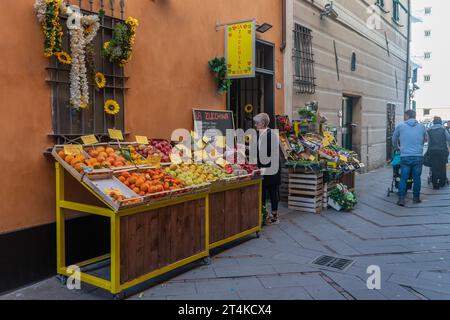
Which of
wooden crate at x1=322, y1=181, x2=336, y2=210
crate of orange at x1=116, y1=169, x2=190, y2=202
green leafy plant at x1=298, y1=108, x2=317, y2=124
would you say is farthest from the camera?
green leafy plant at x1=298, y1=108, x2=317, y2=124

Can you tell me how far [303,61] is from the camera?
954 centimetres

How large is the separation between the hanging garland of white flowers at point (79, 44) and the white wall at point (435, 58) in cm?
5352

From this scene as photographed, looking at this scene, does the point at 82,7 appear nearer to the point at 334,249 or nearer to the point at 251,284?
the point at 251,284

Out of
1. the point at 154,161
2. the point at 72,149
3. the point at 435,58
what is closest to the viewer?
the point at 72,149

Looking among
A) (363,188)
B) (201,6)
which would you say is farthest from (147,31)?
(363,188)

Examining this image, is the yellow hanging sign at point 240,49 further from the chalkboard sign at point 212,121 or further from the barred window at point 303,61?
the barred window at point 303,61

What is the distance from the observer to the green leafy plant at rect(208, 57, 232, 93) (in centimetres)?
676

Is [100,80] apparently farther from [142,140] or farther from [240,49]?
[240,49]

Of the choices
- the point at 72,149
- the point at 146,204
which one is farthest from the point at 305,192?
the point at 72,149

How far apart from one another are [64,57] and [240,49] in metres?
3.07

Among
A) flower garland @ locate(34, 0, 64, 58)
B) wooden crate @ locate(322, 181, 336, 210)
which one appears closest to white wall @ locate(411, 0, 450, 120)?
wooden crate @ locate(322, 181, 336, 210)

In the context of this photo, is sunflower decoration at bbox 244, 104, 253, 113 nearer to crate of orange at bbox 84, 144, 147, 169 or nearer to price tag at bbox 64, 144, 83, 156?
crate of orange at bbox 84, 144, 147, 169

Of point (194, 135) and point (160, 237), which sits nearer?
point (160, 237)

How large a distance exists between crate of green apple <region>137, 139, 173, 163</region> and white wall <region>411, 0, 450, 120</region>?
2076 inches
